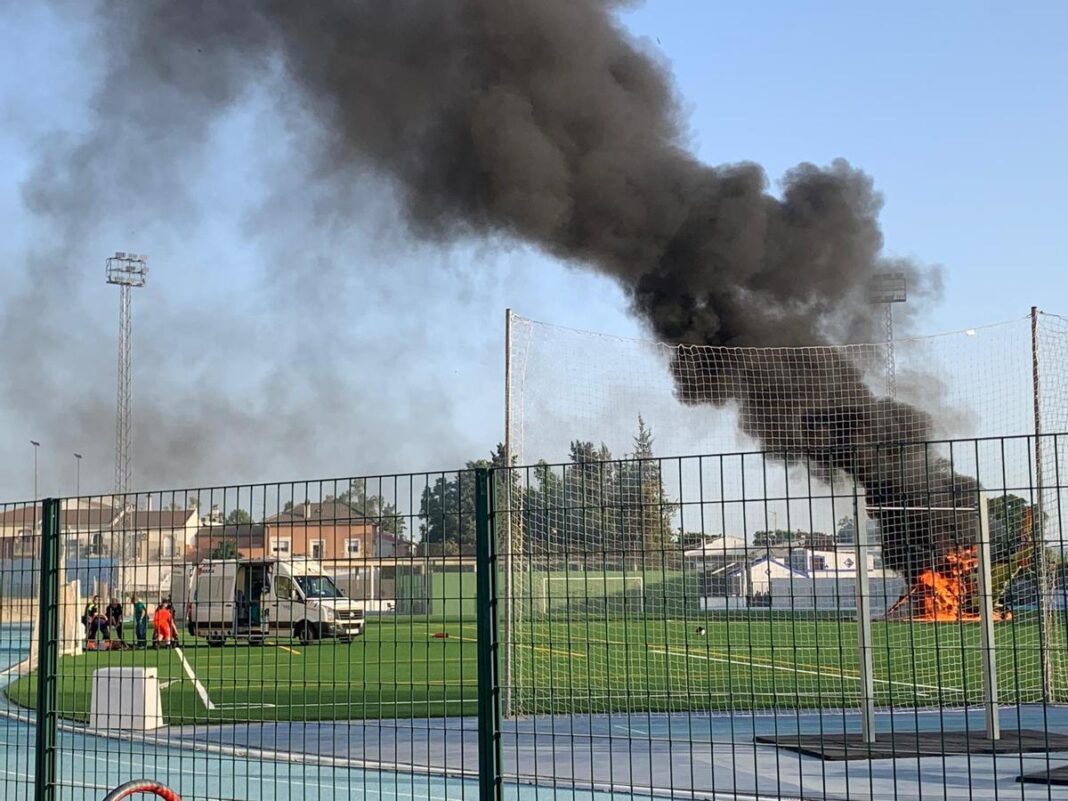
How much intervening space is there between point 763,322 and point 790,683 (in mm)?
7312

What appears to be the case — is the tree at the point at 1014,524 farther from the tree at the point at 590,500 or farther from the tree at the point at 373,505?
the tree at the point at 373,505

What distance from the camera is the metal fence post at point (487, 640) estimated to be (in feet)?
19.4

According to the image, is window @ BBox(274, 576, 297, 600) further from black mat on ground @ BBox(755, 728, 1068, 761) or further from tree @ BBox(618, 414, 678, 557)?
black mat on ground @ BBox(755, 728, 1068, 761)

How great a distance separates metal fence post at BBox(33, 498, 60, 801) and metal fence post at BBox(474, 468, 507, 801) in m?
2.70

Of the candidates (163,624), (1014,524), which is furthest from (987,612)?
(163,624)

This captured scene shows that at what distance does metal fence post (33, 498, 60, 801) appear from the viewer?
7297 millimetres

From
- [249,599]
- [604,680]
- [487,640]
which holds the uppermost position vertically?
[249,599]

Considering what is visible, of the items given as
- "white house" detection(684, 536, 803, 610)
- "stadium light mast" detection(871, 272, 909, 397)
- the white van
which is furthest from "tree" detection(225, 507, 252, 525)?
"stadium light mast" detection(871, 272, 909, 397)

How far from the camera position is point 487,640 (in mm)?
5969

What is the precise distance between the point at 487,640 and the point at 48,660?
116 inches

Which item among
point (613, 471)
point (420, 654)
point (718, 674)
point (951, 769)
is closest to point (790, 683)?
point (718, 674)

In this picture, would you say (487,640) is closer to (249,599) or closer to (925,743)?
(249,599)

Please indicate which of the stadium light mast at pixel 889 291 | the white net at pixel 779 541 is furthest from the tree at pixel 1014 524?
the stadium light mast at pixel 889 291

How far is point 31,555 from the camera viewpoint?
307 inches
